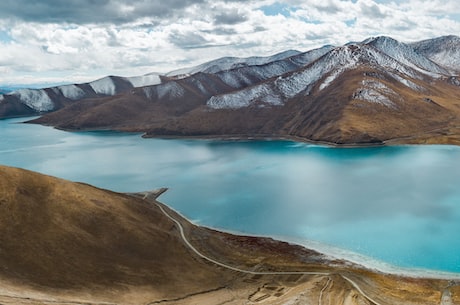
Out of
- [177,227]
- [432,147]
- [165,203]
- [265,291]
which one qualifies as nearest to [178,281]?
[265,291]

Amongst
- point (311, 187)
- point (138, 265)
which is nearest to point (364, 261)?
point (138, 265)

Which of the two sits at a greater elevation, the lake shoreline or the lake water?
the lake water

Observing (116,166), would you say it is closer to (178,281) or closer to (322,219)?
(322,219)

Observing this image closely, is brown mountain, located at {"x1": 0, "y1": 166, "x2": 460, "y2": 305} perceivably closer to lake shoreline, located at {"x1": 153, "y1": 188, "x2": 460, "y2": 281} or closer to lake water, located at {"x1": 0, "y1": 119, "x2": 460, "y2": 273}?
lake shoreline, located at {"x1": 153, "y1": 188, "x2": 460, "y2": 281}

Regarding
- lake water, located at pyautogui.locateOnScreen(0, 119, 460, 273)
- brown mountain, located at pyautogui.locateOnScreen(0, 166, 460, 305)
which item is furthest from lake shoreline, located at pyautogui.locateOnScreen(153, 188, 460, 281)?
brown mountain, located at pyautogui.locateOnScreen(0, 166, 460, 305)

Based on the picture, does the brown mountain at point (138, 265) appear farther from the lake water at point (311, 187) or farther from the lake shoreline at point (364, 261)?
the lake water at point (311, 187)
